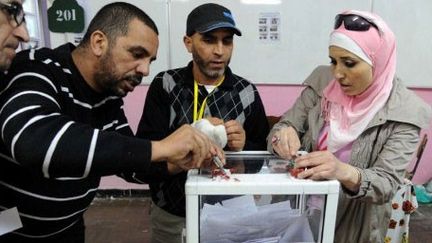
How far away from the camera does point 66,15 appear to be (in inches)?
92.4

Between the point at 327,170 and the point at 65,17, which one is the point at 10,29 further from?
the point at 65,17

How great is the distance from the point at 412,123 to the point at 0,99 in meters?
0.96

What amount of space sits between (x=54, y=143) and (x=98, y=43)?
346 mm

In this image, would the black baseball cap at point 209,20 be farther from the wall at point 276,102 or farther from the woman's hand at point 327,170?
the wall at point 276,102

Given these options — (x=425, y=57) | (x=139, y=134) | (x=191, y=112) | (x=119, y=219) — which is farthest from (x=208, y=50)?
(x=425, y=57)

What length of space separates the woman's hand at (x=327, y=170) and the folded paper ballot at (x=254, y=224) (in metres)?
0.10

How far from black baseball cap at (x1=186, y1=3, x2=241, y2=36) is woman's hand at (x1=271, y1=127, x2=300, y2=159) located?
41cm

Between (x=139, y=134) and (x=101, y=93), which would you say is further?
(x=139, y=134)

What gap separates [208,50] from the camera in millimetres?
1154

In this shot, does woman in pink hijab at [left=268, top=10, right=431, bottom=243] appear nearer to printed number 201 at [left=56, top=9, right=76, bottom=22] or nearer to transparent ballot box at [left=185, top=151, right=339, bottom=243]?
transparent ballot box at [left=185, top=151, right=339, bottom=243]

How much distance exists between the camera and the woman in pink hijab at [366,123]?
911mm

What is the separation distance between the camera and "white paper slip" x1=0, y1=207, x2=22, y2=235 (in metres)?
0.78

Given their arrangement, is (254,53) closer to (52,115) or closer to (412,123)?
(412,123)

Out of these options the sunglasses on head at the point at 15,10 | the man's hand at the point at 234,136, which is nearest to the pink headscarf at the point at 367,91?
the man's hand at the point at 234,136
